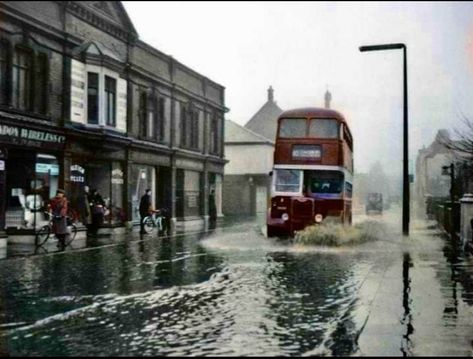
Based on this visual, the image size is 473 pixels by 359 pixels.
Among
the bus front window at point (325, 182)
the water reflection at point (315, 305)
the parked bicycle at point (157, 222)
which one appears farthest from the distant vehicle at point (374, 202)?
the water reflection at point (315, 305)

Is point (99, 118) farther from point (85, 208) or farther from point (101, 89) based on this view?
point (85, 208)

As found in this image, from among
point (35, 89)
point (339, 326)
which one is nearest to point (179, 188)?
point (35, 89)

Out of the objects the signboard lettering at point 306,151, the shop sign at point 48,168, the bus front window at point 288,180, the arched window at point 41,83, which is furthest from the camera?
the bus front window at point 288,180

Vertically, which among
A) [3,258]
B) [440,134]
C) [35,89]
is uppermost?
[35,89]

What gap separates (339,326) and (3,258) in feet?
30.4

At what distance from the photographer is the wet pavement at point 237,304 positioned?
223 inches

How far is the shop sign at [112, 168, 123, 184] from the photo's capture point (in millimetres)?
21370

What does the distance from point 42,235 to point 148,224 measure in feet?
18.7

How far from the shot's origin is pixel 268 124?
87.5 feet

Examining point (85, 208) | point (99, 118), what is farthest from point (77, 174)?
point (99, 118)

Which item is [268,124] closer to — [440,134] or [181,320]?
[440,134]

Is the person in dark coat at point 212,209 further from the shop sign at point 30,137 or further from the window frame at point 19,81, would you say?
the window frame at point 19,81

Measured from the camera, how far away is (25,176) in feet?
55.7

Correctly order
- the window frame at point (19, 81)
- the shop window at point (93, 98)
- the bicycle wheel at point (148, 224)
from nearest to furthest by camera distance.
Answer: the window frame at point (19, 81) → the shop window at point (93, 98) → the bicycle wheel at point (148, 224)
